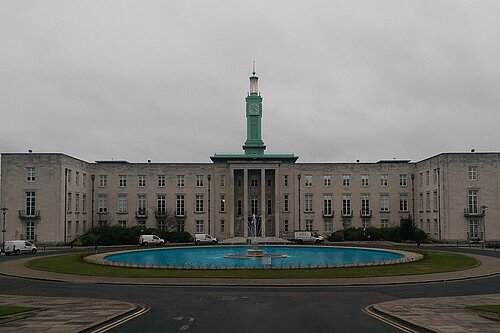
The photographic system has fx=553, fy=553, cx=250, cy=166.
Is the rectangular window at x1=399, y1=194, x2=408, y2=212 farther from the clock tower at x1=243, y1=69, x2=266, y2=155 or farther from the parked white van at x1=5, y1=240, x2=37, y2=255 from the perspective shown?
the parked white van at x1=5, y1=240, x2=37, y2=255

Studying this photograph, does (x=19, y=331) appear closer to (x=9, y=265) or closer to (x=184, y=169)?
(x=9, y=265)

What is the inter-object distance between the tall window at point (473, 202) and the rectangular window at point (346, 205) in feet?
58.1

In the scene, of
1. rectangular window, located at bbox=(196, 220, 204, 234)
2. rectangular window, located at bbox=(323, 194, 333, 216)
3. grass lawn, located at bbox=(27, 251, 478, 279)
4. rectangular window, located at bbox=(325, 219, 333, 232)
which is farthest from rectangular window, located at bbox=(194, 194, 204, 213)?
grass lawn, located at bbox=(27, 251, 478, 279)

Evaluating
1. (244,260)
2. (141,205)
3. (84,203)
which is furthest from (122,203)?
(244,260)

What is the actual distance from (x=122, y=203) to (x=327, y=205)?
102ft

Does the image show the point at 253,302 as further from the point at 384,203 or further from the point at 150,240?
the point at 384,203

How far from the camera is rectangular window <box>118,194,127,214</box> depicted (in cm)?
8331

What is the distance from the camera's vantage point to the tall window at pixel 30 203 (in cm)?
7131

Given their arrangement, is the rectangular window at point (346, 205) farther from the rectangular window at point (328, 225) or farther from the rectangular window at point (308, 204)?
the rectangular window at point (308, 204)

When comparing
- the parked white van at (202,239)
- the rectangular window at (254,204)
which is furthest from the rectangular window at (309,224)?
the parked white van at (202,239)

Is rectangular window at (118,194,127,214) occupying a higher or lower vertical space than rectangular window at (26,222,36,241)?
higher

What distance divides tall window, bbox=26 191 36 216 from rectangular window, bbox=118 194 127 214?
47.3ft

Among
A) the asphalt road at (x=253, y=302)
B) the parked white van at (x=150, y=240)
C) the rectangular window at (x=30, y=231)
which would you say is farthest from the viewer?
the rectangular window at (x=30, y=231)

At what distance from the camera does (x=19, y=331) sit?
16.0m
